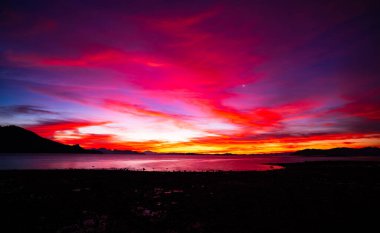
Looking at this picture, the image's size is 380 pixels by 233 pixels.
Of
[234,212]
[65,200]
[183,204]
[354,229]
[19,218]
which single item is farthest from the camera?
[65,200]

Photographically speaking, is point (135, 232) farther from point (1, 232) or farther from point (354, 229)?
point (354, 229)

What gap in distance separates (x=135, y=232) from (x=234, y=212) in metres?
6.95

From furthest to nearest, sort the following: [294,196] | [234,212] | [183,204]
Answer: [294,196]
[183,204]
[234,212]

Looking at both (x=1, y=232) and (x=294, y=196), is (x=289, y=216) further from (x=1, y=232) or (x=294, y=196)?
(x=1, y=232)

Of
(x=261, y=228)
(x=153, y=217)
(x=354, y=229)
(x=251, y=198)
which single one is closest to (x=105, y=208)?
(x=153, y=217)

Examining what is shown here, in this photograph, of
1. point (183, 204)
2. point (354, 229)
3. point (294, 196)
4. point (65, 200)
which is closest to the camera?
point (354, 229)

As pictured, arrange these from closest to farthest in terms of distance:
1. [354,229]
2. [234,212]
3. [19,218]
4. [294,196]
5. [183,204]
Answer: [354,229] → [19,218] → [234,212] → [183,204] → [294,196]

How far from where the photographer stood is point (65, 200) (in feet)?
61.4

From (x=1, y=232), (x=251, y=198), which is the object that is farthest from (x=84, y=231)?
(x=251, y=198)

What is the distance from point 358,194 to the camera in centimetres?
2173

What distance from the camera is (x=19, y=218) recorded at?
44.2ft

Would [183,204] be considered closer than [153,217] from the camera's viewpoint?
No

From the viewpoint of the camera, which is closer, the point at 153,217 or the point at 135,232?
the point at 135,232

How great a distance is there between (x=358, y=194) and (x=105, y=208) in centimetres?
2276
